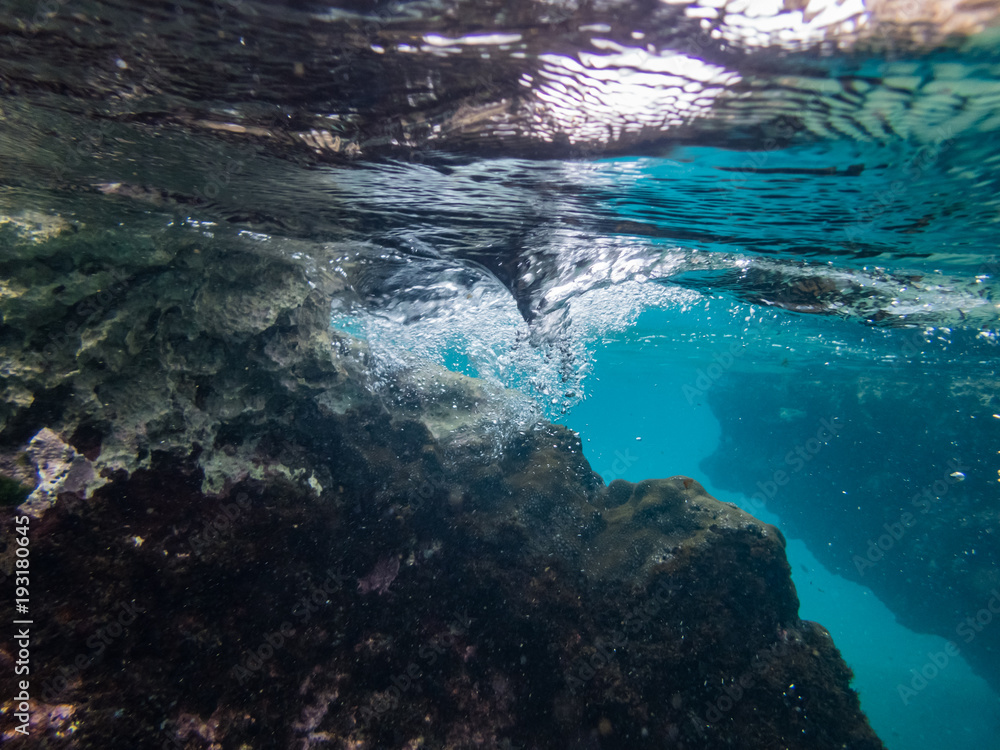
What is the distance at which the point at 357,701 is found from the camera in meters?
5.06

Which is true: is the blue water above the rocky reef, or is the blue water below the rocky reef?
below

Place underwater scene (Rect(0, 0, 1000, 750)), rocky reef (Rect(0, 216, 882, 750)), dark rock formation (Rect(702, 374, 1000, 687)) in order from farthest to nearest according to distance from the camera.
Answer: dark rock formation (Rect(702, 374, 1000, 687))
rocky reef (Rect(0, 216, 882, 750))
underwater scene (Rect(0, 0, 1000, 750))

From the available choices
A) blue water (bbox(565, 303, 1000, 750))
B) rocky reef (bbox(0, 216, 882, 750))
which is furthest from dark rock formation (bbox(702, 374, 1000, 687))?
rocky reef (bbox(0, 216, 882, 750))

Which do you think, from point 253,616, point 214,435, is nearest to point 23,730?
point 253,616

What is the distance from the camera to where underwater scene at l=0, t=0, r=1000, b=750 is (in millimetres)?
3596

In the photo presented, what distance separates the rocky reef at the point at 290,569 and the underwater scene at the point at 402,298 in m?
0.04

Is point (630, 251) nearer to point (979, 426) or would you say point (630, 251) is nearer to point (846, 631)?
point (979, 426)

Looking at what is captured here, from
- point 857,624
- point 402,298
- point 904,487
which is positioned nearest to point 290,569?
point 402,298

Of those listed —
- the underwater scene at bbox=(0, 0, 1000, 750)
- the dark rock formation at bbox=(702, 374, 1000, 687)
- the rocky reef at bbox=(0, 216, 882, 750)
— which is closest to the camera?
the underwater scene at bbox=(0, 0, 1000, 750)

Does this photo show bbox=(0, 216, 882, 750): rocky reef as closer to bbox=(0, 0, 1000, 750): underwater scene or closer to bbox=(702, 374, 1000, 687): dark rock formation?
bbox=(0, 0, 1000, 750): underwater scene

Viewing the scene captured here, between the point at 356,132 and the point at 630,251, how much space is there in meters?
6.68

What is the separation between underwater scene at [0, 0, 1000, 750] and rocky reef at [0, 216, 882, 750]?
1.6 inches

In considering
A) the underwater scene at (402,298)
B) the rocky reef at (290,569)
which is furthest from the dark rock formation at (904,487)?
the rocky reef at (290,569)

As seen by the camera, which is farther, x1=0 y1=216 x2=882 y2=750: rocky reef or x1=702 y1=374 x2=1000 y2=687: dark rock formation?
x1=702 y1=374 x2=1000 y2=687: dark rock formation
